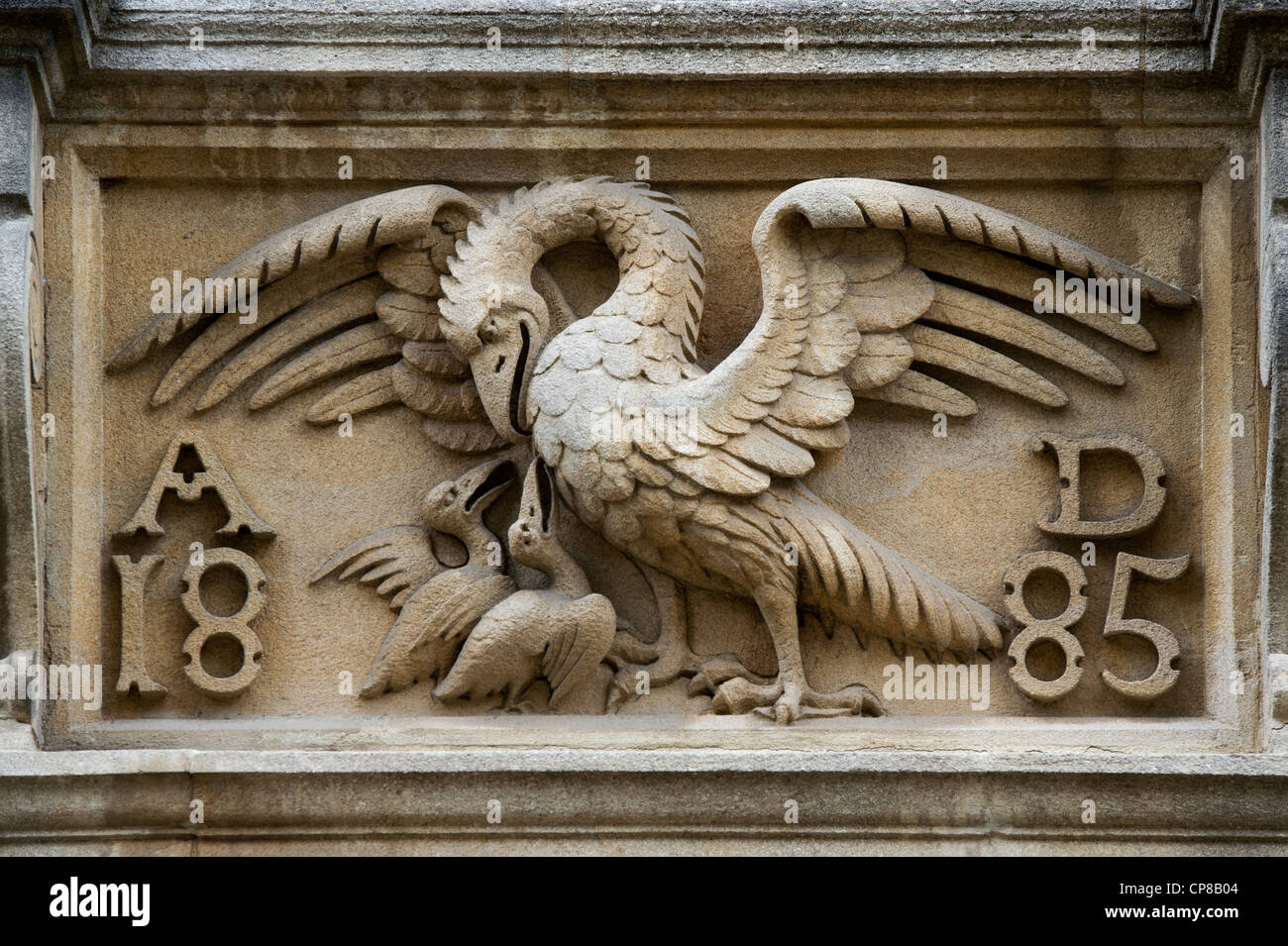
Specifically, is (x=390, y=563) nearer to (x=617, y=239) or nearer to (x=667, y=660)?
(x=667, y=660)

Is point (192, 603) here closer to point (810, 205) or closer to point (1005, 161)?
point (810, 205)

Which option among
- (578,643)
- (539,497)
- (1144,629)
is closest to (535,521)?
(539,497)

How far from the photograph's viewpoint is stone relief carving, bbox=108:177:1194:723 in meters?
5.71

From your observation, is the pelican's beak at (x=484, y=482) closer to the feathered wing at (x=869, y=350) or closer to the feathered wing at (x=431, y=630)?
the feathered wing at (x=431, y=630)

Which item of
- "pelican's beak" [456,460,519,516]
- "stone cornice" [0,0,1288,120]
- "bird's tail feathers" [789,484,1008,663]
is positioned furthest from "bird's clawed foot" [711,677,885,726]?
"stone cornice" [0,0,1288,120]

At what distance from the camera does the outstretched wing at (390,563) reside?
586 centimetres

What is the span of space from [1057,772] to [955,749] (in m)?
0.30

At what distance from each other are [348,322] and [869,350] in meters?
1.32

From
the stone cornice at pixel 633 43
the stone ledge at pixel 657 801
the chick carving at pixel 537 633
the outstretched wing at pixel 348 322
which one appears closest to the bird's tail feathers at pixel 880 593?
the stone ledge at pixel 657 801

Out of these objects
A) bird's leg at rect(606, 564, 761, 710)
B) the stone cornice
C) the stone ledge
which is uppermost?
the stone cornice

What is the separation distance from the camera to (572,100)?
19.7 feet

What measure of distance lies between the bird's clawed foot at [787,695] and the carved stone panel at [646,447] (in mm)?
10

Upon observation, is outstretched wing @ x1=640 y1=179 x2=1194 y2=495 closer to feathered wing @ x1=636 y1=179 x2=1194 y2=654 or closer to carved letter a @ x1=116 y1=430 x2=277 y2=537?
feathered wing @ x1=636 y1=179 x2=1194 y2=654

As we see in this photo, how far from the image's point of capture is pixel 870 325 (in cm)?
582
